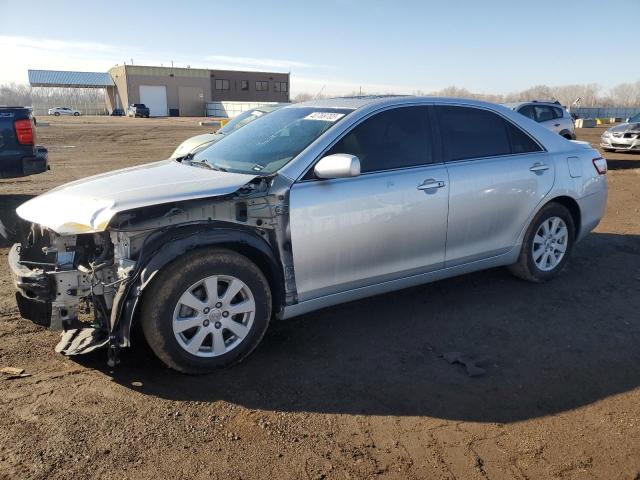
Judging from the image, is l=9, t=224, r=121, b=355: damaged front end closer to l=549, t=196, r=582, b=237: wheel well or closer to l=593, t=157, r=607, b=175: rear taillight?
l=549, t=196, r=582, b=237: wheel well

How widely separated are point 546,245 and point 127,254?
387 cm

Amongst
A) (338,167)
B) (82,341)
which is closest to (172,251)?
(82,341)

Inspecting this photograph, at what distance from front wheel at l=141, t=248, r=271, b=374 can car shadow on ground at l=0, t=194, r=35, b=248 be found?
322 cm

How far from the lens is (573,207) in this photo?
5.26 m

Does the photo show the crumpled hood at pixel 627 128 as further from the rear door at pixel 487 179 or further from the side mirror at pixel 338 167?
the side mirror at pixel 338 167

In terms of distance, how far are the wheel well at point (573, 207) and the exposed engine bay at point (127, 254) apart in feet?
9.67

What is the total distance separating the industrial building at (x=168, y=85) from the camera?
73.4m

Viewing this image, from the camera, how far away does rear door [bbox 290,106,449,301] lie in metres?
3.65

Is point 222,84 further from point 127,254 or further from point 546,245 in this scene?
point 127,254

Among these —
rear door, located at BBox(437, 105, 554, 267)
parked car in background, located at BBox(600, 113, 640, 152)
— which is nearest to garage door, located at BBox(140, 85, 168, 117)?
parked car in background, located at BBox(600, 113, 640, 152)

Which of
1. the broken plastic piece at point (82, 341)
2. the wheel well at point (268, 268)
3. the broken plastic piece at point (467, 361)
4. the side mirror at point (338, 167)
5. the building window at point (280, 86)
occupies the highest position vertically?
the building window at point (280, 86)

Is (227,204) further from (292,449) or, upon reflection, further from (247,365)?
(292,449)

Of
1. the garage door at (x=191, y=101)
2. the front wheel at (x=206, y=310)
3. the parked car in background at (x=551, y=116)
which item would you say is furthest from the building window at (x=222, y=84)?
the front wheel at (x=206, y=310)

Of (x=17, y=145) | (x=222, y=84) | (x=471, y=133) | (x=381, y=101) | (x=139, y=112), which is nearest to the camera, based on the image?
(x=381, y=101)
